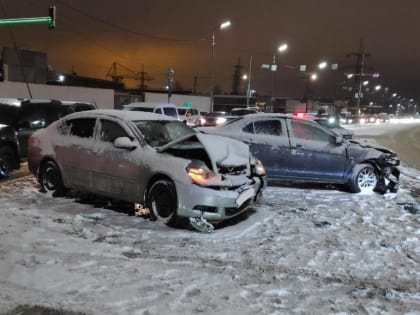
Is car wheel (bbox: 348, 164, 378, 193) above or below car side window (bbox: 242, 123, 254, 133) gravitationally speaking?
below

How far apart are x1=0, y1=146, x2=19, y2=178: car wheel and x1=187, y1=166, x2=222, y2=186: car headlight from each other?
6.20 m

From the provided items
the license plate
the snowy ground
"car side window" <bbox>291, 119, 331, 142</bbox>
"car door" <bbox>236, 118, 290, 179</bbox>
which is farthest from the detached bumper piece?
the license plate

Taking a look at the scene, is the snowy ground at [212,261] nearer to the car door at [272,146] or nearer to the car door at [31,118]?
the car door at [272,146]

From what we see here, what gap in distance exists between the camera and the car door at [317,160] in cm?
970

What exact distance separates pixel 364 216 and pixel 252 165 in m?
2.12

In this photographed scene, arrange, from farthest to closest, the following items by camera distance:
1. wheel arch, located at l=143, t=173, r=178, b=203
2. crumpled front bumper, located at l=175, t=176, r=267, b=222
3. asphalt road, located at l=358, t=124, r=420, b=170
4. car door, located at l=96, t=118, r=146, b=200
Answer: asphalt road, located at l=358, t=124, r=420, b=170 < car door, located at l=96, t=118, r=146, b=200 < wheel arch, located at l=143, t=173, r=178, b=203 < crumpled front bumper, located at l=175, t=176, r=267, b=222

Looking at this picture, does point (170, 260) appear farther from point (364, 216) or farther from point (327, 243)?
point (364, 216)

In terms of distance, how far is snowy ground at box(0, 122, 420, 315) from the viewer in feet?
14.0

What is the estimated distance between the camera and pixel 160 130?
7793 millimetres

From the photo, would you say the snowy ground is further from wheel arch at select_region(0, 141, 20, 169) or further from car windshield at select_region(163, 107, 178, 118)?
A: car windshield at select_region(163, 107, 178, 118)

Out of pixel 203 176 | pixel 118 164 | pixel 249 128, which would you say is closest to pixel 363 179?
pixel 249 128

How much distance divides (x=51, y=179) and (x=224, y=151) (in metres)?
3.44

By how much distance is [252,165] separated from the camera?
739 centimetres

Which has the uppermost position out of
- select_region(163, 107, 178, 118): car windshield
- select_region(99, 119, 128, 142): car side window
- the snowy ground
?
select_region(163, 107, 178, 118): car windshield
